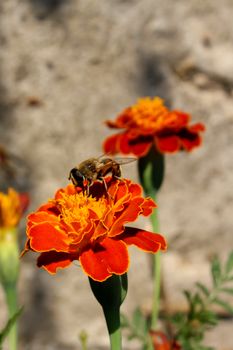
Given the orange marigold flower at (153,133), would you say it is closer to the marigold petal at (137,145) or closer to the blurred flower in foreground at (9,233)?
the marigold petal at (137,145)

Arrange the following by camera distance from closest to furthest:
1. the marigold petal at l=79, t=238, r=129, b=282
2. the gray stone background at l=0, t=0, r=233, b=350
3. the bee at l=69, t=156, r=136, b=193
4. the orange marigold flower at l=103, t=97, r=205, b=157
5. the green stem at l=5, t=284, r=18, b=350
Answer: the marigold petal at l=79, t=238, r=129, b=282 → the bee at l=69, t=156, r=136, b=193 → the green stem at l=5, t=284, r=18, b=350 → the orange marigold flower at l=103, t=97, r=205, b=157 → the gray stone background at l=0, t=0, r=233, b=350

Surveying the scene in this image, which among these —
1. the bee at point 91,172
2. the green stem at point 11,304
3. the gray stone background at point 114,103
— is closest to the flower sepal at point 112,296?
the bee at point 91,172

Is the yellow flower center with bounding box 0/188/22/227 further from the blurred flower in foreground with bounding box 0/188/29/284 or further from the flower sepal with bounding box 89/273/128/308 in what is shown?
Answer: the flower sepal with bounding box 89/273/128/308

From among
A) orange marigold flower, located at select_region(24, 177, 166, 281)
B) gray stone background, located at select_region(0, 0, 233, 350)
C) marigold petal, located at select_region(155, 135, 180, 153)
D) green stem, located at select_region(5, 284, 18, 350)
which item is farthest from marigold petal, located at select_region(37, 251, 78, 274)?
gray stone background, located at select_region(0, 0, 233, 350)

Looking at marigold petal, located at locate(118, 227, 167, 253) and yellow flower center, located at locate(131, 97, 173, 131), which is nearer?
marigold petal, located at locate(118, 227, 167, 253)

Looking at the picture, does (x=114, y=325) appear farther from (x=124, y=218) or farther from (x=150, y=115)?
(x=150, y=115)

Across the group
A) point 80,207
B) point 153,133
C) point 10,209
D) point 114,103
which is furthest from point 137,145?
point 114,103
